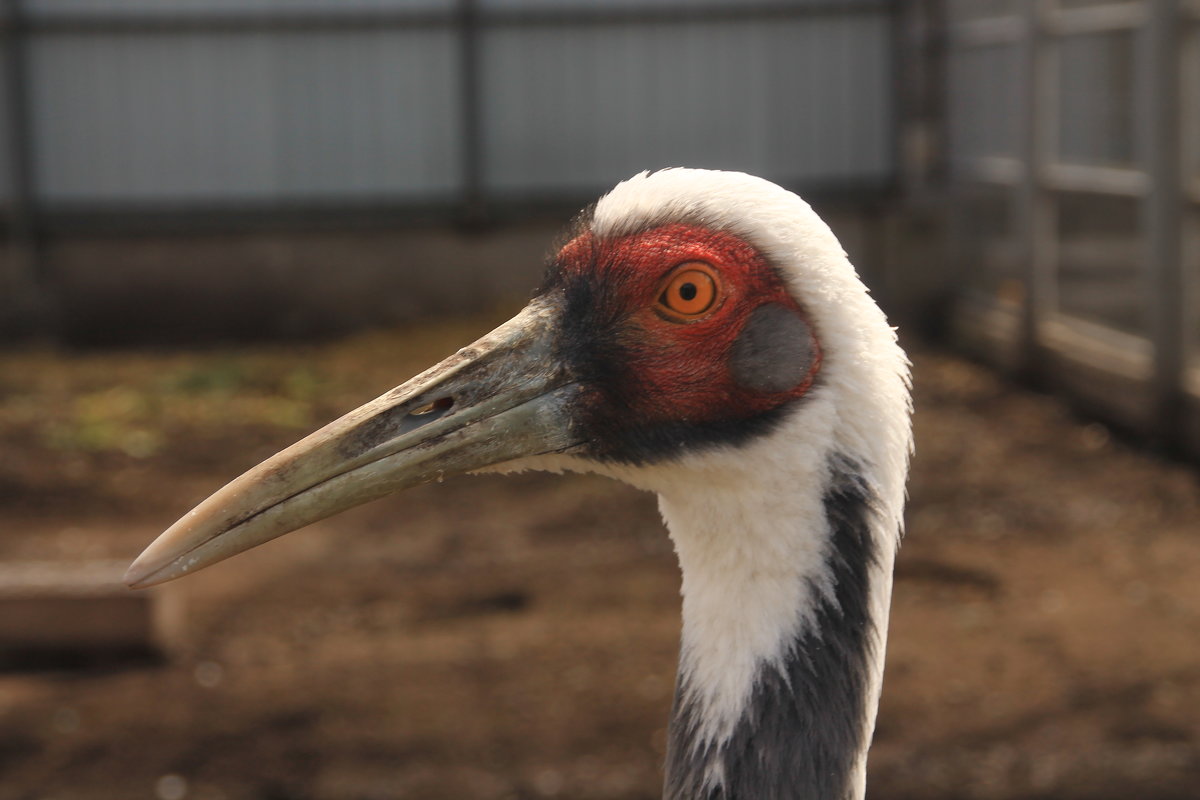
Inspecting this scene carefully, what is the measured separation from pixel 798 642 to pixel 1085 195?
8.04 metres

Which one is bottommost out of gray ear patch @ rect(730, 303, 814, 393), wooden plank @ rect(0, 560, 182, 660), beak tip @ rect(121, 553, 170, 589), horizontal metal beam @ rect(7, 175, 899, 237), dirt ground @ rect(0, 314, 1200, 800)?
dirt ground @ rect(0, 314, 1200, 800)

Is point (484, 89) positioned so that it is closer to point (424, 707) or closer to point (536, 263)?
point (536, 263)

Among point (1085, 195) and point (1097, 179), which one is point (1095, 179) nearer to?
point (1097, 179)

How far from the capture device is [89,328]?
12500 millimetres

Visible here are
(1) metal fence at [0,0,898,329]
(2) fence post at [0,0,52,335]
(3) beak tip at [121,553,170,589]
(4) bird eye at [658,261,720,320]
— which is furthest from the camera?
(1) metal fence at [0,0,898,329]

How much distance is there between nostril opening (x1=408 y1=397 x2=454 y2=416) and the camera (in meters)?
2.17

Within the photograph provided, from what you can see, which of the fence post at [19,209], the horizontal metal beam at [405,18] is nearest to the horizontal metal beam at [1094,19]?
the horizontal metal beam at [405,18]

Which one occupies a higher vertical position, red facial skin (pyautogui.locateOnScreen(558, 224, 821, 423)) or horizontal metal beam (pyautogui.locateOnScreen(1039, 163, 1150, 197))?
red facial skin (pyautogui.locateOnScreen(558, 224, 821, 423))

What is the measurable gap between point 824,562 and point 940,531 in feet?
17.4

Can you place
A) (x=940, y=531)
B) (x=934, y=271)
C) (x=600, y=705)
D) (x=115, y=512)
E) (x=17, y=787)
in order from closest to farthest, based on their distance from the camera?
(x=17, y=787) → (x=600, y=705) → (x=940, y=531) → (x=115, y=512) → (x=934, y=271)

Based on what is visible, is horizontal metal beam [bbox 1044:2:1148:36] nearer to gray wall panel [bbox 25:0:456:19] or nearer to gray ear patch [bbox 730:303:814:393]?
gray wall panel [bbox 25:0:456:19]

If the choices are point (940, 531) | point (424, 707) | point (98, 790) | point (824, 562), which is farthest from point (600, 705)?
point (824, 562)

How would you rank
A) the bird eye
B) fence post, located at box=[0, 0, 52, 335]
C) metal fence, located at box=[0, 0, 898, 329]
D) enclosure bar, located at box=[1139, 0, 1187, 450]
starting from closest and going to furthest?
the bird eye → enclosure bar, located at box=[1139, 0, 1187, 450] → fence post, located at box=[0, 0, 52, 335] → metal fence, located at box=[0, 0, 898, 329]

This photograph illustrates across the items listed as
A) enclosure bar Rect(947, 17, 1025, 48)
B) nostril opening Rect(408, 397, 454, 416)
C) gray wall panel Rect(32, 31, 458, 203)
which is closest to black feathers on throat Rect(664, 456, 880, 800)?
nostril opening Rect(408, 397, 454, 416)
